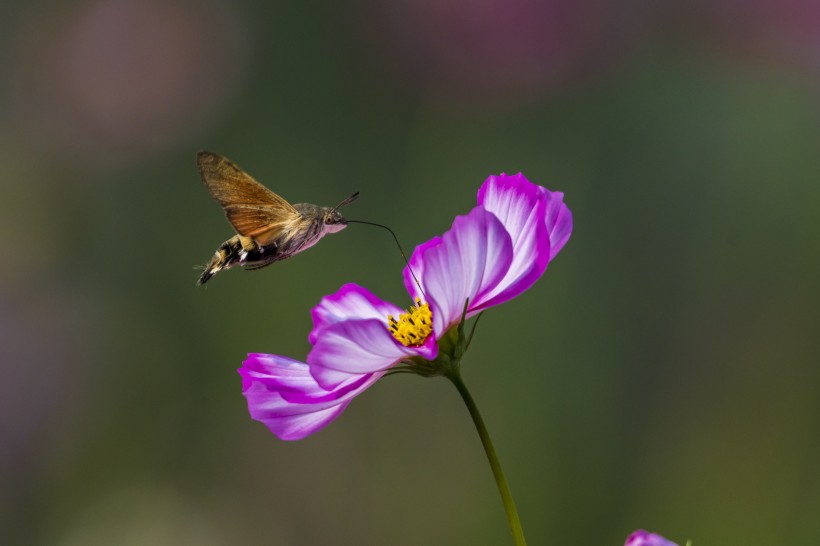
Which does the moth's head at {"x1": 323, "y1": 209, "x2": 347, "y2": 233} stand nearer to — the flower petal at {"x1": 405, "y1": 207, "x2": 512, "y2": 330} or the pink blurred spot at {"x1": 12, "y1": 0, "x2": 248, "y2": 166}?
the flower petal at {"x1": 405, "y1": 207, "x2": 512, "y2": 330}

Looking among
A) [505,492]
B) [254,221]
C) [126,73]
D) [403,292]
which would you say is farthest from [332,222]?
[126,73]

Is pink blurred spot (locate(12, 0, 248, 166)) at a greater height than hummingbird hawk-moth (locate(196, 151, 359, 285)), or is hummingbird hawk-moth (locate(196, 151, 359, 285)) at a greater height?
pink blurred spot (locate(12, 0, 248, 166))

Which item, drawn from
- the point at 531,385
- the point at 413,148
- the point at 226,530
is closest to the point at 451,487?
the point at 531,385

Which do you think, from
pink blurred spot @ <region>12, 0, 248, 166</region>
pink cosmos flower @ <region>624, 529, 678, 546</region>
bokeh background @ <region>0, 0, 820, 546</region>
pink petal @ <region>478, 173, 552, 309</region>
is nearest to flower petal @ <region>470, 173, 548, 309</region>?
pink petal @ <region>478, 173, 552, 309</region>

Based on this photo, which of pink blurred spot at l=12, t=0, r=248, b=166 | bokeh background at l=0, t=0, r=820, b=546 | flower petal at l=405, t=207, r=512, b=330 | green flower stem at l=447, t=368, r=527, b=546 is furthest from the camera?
pink blurred spot at l=12, t=0, r=248, b=166

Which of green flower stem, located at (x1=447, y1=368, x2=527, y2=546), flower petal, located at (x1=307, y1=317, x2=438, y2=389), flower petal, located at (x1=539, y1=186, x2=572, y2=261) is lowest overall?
green flower stem, located at (x1=447, y1=368, x2=527, y2=546)

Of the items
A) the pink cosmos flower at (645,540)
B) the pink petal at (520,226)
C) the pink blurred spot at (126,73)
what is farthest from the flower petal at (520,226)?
the pink blurred spot at (126,73)

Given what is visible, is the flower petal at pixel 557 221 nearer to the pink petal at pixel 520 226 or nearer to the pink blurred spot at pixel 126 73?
the pink petal at pixel 520 226

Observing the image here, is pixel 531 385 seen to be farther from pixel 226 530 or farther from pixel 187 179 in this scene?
pixel 187 179
